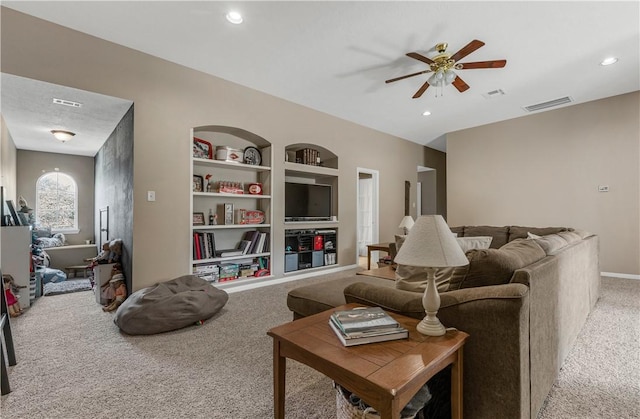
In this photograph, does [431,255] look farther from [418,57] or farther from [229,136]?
[229,136]

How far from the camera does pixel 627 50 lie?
3227mm

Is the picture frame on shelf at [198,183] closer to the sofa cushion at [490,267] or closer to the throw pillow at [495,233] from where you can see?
the sofa cushion at [490,267]

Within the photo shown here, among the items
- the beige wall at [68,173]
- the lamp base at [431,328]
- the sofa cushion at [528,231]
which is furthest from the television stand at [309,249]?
the beige wall at [68,173]

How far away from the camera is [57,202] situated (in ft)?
19.7

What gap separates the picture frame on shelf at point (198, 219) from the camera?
146 inches

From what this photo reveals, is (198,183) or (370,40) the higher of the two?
(370,40)

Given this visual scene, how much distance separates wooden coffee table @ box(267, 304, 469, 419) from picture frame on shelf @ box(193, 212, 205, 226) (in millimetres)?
2832

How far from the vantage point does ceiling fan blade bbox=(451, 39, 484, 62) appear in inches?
104

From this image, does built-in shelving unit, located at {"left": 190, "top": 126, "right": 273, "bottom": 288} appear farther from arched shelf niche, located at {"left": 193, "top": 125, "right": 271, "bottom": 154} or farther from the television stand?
the television stand

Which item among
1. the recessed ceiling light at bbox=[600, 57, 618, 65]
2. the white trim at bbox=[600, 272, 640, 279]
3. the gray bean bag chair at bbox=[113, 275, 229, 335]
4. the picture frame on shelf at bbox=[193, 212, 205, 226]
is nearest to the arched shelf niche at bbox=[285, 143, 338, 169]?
the picture frame on shelf at bbox=[193, 212, 205, 226]

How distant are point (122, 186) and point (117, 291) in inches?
49.7

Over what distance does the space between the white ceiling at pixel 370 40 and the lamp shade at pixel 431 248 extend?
7.29ft

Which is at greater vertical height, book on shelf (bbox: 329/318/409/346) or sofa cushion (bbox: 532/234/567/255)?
sofa cushion (bbox: 532/234/567/255)

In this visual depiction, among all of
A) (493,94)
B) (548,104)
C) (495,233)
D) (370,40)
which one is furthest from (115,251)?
(548,104)
